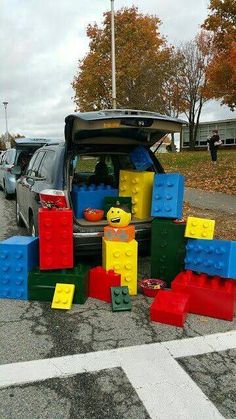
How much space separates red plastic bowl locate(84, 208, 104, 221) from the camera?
4906 mm

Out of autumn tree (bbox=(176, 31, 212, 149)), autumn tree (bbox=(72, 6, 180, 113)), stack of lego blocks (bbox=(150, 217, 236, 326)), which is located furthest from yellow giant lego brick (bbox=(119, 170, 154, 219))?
autumn tree (bbox=(176, 31, 212, 149))

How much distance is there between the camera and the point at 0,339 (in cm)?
346

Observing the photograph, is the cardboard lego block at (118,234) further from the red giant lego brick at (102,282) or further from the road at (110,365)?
the road at (110,365)

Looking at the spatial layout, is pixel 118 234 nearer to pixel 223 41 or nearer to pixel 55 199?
pixel 55 199

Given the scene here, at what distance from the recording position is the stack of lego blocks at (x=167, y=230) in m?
4.42

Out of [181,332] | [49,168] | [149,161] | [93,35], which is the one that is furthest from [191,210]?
[93,35]

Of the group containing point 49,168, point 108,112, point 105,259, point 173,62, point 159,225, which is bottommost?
point 105,259

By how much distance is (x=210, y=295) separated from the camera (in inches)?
151

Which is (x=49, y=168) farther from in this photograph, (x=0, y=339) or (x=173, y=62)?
(x=173, y=62)

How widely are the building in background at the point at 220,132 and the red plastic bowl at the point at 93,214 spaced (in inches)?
1545

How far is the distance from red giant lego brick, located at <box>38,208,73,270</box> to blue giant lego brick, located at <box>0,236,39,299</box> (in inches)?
7.3

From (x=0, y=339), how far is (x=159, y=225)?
2.05 m

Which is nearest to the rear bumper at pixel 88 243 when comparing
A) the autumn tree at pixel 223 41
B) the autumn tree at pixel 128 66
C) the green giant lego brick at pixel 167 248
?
the green giant lego brick at pixel 167 248

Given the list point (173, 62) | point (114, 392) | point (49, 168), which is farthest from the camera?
point (173, 62)
